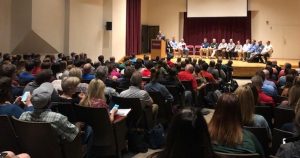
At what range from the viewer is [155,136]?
17.6 ft

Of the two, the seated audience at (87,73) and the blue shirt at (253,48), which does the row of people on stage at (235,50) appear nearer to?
the blue shirt at (253,48)

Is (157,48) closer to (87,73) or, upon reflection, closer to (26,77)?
(87,73)

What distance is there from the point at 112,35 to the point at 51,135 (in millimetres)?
12897

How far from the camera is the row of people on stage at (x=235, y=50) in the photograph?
639 inches

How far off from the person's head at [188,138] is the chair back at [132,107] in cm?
314

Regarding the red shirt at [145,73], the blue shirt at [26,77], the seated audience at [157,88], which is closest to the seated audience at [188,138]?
the seated audience at [157,88]

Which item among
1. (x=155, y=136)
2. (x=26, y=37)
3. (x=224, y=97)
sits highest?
(x=26, y=37)

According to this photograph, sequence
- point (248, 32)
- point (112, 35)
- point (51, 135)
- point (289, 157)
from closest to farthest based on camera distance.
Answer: point (289, 157) → point (51, 135) → point (112, 35) → point (248, 32)

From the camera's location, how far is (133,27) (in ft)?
62.0

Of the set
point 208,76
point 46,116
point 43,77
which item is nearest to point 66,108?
point 46,116

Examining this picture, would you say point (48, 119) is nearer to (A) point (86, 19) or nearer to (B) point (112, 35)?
(A) point (86, 19)

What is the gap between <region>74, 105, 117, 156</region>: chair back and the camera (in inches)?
162

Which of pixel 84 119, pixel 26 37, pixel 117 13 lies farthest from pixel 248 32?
pixel 84 119

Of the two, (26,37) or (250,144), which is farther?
(26,37)
